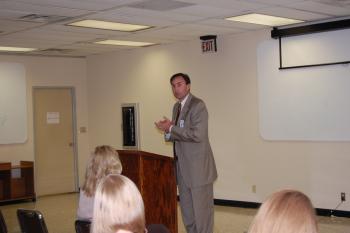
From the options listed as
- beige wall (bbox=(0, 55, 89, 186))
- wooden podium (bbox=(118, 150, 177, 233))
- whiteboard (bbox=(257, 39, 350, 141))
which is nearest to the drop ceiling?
whiteboard (bbox=(257, 39, 350, 141))

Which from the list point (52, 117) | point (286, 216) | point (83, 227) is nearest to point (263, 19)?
point (83, 227)

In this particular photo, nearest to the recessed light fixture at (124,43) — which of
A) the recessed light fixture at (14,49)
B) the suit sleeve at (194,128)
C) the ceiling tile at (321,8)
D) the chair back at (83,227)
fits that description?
the recessed light fixture at (14,49)

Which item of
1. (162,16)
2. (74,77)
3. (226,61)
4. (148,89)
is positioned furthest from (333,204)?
(74,77)

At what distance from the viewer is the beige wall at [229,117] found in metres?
7.21

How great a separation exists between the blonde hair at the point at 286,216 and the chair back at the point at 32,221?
1963mm

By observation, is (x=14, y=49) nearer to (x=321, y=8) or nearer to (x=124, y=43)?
(x=124, y=43)

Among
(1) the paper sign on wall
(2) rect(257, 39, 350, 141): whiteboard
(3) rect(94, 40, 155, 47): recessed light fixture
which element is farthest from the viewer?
(1) the paper sign on wall

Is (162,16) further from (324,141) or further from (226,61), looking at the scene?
(324,141)

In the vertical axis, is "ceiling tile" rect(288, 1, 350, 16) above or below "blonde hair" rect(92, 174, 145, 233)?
above

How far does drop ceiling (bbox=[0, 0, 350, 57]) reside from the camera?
223 inches

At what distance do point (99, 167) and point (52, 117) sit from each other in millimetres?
6749

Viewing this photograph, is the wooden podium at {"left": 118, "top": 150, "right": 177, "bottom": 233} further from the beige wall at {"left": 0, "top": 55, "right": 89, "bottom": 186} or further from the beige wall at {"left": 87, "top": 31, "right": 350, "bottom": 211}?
the beige wall at {"left": 0, "top": 55, "right": 89, "bottom": 186}

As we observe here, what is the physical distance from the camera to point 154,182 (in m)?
4.75

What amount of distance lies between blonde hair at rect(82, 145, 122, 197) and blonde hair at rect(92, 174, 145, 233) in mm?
1699
